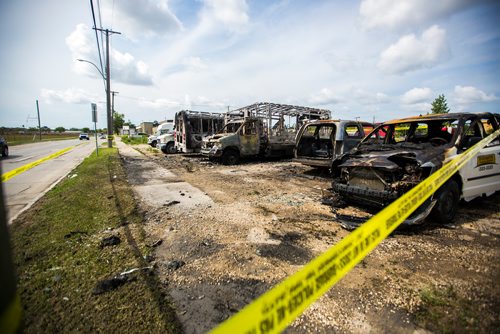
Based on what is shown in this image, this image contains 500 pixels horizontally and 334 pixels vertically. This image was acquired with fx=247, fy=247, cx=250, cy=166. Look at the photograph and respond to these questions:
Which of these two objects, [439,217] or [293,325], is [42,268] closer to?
[293,325]

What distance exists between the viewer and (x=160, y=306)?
212cm

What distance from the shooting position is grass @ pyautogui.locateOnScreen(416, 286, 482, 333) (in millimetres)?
1869

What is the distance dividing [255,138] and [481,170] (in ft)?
25.9

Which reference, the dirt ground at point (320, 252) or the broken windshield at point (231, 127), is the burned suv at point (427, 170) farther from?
the broken windshield at point (231, 127)

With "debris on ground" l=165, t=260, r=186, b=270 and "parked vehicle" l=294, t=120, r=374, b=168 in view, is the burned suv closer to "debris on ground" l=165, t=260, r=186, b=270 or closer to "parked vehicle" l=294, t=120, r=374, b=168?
"parked vehicle" l=294, t=120, r=374, b=168

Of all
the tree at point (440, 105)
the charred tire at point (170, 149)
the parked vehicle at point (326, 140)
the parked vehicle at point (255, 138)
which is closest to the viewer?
the parked vehicle at point (326, 140)

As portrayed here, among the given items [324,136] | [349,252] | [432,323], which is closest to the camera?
[349,252]

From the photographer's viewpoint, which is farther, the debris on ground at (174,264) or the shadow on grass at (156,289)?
the debris on ground at (174,264)

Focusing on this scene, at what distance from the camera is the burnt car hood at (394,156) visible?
3607mm

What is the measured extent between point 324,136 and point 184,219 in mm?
6456

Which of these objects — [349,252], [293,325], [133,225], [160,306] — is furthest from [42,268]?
[349,252]

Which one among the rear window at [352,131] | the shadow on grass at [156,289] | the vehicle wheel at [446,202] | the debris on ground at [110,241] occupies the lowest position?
the shadow on grass at [156,289]

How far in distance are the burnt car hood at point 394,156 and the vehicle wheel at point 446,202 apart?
41cm

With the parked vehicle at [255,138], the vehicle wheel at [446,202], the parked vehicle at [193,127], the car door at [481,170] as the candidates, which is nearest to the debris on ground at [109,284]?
the vehicle wheel at [446,202]
